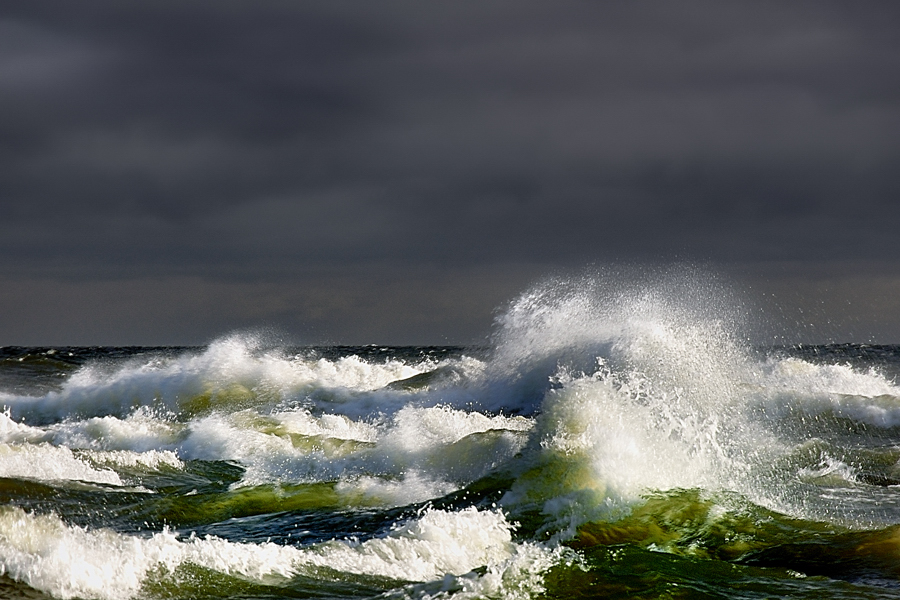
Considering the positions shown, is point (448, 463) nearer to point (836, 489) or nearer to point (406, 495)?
point (406, 495)

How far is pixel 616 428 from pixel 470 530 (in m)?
2.42

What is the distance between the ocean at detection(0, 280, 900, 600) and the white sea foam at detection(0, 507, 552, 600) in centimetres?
2

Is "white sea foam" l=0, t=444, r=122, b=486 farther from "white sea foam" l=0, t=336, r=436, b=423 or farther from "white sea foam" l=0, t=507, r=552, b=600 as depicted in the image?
"white sea foam" l=0, t=336, r=436, b=423

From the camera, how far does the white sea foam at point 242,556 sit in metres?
5.89

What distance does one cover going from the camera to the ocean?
6285 mm

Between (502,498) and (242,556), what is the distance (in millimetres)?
2965

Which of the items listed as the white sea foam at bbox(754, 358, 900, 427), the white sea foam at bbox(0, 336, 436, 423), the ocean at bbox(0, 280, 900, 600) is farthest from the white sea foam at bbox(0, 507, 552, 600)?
the white sea foam at bbox(0, 336, 436, 423)

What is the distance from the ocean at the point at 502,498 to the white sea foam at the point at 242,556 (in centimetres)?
2

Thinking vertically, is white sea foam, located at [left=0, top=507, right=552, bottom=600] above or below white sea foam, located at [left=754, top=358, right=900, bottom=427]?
below

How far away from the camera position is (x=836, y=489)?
11.1 meters

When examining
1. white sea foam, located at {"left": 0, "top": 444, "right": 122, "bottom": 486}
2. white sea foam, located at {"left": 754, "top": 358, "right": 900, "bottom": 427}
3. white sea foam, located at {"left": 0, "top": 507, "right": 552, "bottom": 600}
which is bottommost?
white sea foam, located at {"left": 0, "top": 507, "right": 552, "bottom": 600}

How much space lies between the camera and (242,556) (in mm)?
6695

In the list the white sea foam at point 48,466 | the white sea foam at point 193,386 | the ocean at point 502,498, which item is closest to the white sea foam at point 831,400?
the ocean at point 502,498

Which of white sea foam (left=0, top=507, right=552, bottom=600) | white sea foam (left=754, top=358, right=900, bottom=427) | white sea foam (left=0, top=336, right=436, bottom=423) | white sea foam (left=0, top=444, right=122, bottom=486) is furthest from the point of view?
white sea foam (left=0, top=336, right=436, bottom=423)
